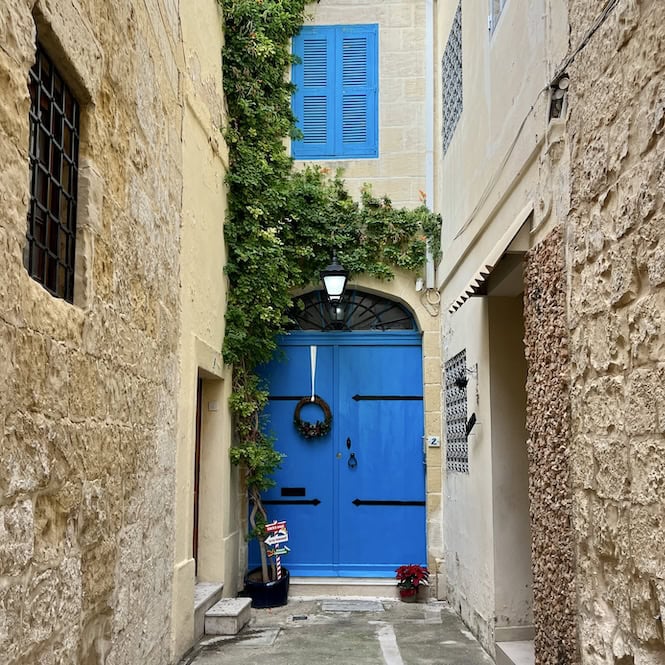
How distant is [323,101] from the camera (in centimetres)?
809

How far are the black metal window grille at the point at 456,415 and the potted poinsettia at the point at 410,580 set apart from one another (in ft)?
3.35

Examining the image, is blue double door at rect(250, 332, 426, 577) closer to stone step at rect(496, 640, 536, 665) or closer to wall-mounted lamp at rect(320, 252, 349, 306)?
wall-mounted lamp at rect(320, 252, 349, 306)

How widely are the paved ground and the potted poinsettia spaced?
0.36ft

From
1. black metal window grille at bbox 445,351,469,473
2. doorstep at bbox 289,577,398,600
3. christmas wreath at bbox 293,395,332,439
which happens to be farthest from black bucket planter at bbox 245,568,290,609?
black metal window grille at bbox 445,351,469,473

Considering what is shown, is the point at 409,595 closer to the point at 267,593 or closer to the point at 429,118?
the point at 267,593

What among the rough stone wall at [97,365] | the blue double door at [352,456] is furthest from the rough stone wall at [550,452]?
the blue double door at [352,456]

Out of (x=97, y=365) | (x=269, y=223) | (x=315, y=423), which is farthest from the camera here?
(x=315, y=423)

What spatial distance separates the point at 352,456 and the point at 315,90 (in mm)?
3781

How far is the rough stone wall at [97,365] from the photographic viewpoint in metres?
2.24

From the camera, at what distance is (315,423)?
7742 millimetres

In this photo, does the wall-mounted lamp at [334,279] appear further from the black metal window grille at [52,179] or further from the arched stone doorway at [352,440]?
the black metal window grille at [52,179]

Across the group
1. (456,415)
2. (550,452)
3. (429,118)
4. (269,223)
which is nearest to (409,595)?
(456,415)

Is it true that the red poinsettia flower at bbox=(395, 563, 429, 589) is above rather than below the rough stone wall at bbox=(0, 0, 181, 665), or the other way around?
below

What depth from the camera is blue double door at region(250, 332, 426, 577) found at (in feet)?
25.0
